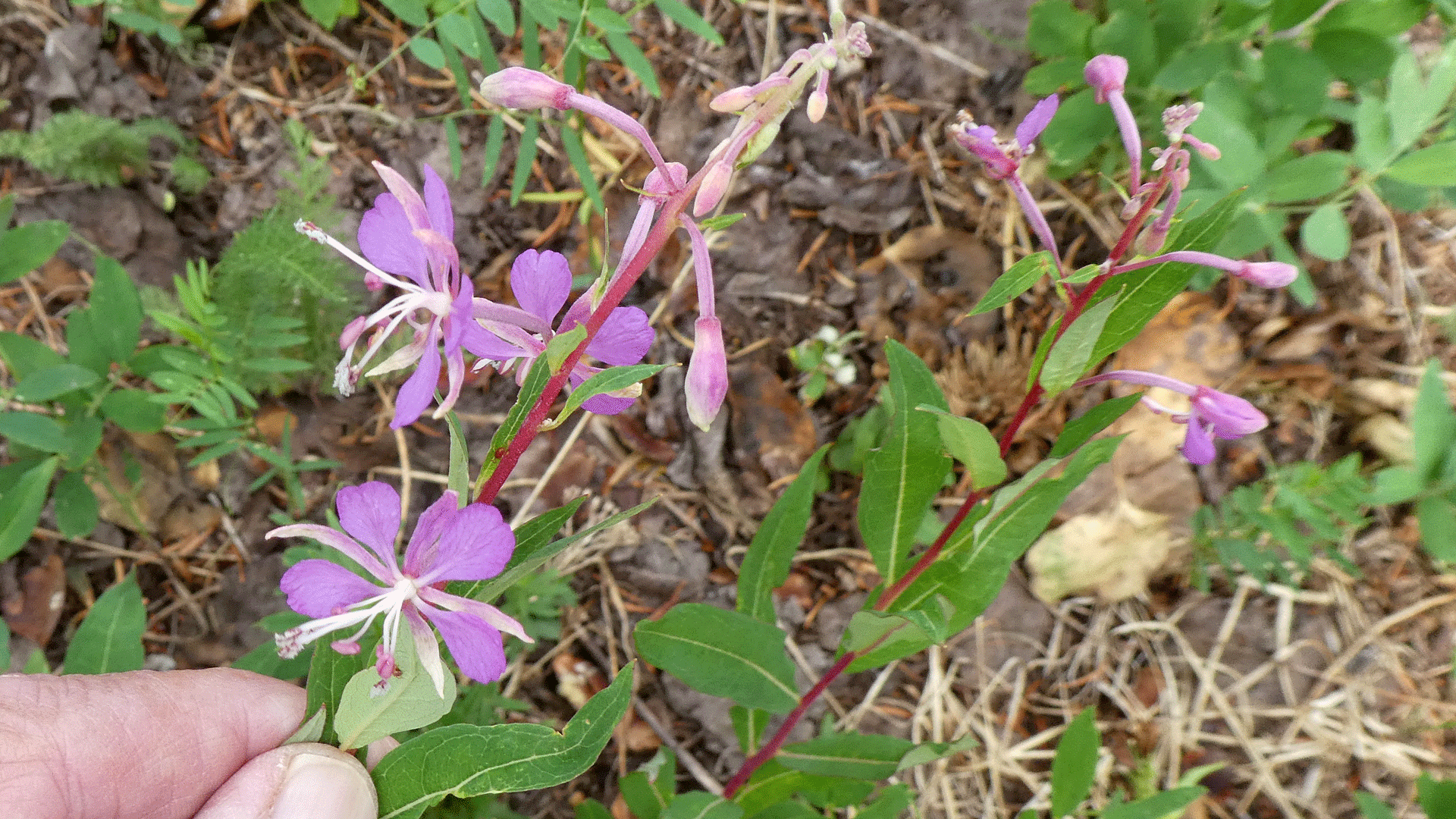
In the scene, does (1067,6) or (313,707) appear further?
(1067,6)

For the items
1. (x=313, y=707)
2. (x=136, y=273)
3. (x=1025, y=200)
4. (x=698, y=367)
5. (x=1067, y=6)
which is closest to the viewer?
(x=698, y=367)

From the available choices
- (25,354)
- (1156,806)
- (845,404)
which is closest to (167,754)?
(25,354)

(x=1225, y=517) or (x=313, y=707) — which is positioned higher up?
(x=313, y=707)

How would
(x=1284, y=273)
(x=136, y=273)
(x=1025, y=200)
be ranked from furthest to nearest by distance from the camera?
1. (x=136, y=273)
2. (x=1025, y=200)
3. (x=1284, y=273)

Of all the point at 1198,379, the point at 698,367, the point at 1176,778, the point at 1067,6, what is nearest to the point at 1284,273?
the point at 698,367

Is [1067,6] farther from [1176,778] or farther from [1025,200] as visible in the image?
[1176,778]

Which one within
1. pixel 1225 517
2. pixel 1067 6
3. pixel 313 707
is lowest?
pixel 1225 517

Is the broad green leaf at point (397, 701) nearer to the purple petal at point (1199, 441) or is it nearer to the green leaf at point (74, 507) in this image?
the purple petal at point (1199, 441)
